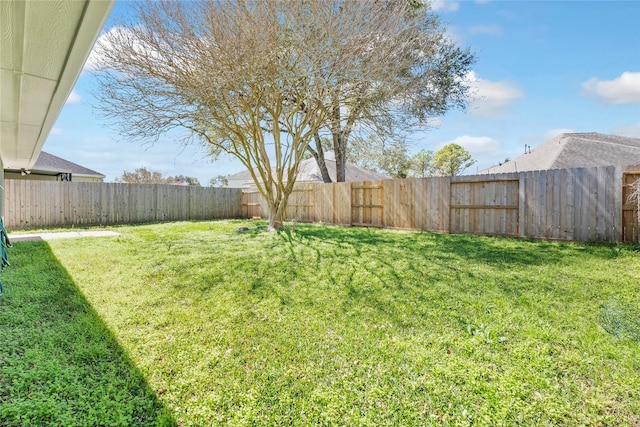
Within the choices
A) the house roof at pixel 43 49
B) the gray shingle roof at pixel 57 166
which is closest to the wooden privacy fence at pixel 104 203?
the gray shingle roof at pixel 57 166

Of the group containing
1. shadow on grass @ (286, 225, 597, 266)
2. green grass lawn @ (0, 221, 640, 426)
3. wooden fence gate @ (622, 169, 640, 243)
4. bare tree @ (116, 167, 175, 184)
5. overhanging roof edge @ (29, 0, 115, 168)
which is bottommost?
green grass lawn @ (0, 221, 640, 426)

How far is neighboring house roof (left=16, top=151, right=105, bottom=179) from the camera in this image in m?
14.1

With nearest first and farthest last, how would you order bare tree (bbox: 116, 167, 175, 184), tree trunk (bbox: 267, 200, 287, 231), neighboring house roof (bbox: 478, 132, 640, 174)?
tree trunk (bbox: 267, 200, 287, 231)
neighboring house roof (bbox: 478, 132, 640, 174)
bare tree (bbox: 116, 167, 175, 184)

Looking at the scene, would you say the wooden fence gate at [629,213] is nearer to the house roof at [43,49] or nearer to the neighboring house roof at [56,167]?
the house roof at [43,49]

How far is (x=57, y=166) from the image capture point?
1496 centimetres

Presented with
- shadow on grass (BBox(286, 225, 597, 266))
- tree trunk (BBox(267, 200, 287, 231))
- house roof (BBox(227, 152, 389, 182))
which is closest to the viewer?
shadow on grass (BBox(286, 225, 597, 266))

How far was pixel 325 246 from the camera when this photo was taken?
624cm

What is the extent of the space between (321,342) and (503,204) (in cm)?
663

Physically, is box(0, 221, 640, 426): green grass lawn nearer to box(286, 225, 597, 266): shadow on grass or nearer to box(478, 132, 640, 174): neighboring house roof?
box(286, 225, 597, 266): shadow on grass

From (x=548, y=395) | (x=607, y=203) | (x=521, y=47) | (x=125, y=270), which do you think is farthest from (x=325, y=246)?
(x=521, y=47)

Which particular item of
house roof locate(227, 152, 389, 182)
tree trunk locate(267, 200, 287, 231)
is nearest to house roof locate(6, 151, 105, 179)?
house roof locate(227, 152, 389, 182)

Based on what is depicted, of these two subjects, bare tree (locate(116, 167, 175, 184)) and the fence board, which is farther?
bare tree (locate(116, 167, 175, 184))

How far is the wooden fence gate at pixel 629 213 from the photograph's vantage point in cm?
559

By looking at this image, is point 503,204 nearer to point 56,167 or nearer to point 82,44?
point 82,44
